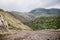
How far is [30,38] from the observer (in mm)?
36156

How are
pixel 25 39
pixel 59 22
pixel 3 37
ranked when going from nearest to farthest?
pixel 25 39, pixel 3 37, pixel 59 22

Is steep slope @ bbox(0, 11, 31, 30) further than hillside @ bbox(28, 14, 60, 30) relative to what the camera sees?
No

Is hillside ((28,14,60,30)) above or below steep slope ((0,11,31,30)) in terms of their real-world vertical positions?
below

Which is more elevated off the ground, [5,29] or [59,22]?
[5,29]

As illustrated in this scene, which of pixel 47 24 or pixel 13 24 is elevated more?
pixel 13 24

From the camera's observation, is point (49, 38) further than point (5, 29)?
No

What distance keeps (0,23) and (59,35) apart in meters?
15.4

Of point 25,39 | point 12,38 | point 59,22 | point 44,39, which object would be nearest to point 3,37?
point 12,38

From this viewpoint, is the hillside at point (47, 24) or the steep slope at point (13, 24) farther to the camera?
the hillside at point (47, 24)

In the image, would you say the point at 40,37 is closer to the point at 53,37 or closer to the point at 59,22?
the point at 53,37

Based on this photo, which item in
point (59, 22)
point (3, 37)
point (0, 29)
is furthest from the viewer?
point (59, 22)

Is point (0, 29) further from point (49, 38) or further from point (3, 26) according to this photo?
point (49, 38)

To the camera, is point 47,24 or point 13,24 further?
point 47,24

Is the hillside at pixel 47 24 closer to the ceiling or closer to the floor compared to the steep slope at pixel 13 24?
closer to the floor
